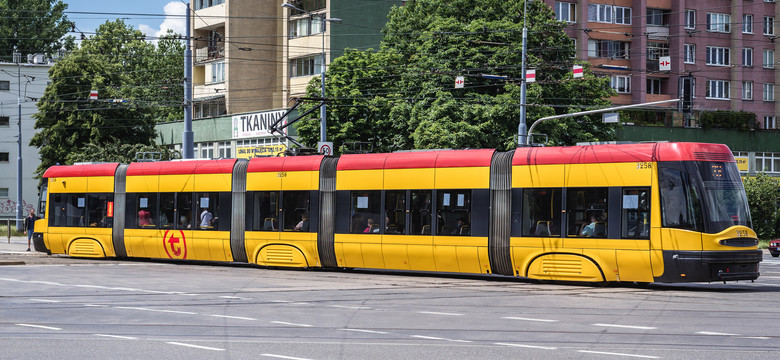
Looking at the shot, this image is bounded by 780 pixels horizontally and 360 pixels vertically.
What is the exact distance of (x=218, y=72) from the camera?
2525 inches

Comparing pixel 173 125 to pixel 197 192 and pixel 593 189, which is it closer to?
pixel 197 192

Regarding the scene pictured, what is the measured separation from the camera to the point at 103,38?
79.5 meters

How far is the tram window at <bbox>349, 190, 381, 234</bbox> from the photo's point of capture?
2381 centimetres

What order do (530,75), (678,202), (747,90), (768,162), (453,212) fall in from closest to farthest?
(678,202) → (453,212) → (530,75) → (768,162) → (747,90)

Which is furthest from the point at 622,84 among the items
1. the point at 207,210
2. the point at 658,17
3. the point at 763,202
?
the point at 207,210

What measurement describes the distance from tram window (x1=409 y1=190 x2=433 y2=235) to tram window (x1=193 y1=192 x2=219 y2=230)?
21.5 ft

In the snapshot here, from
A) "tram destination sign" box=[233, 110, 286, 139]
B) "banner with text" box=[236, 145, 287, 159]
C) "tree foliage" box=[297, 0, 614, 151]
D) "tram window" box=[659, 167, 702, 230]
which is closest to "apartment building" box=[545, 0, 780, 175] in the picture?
"tree foliage" box=[297, 0, 614, 151]

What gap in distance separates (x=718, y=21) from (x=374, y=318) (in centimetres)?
5737

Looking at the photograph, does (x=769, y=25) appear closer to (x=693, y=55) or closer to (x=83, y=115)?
(x=693, y=55)

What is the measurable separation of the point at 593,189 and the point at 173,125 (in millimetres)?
49750

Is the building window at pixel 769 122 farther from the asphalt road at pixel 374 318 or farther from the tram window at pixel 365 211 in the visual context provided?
the tram window at pixel 365 211

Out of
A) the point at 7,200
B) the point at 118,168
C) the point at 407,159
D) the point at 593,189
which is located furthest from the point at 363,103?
the point at 7,200

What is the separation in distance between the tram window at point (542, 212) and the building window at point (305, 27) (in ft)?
130

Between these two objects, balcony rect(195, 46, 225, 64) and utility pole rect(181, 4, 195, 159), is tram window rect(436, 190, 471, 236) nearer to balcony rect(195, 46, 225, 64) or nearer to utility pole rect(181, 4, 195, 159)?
utility pole rect(181, 4, 195, 159)
